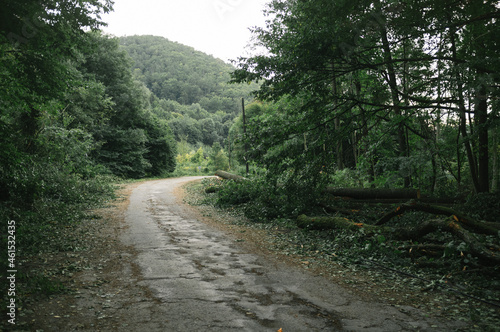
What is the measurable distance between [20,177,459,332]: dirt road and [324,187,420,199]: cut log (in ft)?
19.8

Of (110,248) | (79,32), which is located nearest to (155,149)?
(79,32)

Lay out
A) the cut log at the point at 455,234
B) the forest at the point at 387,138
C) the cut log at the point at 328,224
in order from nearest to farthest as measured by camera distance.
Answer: the cut log at the point at 455,234 → the forest at the point at 387,138 → the cut log at the point at 328,224

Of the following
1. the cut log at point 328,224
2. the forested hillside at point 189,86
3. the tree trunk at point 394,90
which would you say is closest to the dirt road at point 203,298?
the cut log at point 328,224

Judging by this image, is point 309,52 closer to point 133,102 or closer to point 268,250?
point 268,250

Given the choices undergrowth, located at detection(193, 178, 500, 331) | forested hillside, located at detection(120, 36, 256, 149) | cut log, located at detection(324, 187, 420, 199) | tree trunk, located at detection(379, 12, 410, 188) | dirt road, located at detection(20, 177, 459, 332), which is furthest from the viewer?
forested hillside, located at detection(120, 36, 256, 149)

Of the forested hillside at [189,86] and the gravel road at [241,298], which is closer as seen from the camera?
the gravel road at [241,298]

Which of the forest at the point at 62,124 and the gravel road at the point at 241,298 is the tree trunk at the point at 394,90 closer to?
the gravel road at the point at 241,298

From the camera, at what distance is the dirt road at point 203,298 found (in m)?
3.58

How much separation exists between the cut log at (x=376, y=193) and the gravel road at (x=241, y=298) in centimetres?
598

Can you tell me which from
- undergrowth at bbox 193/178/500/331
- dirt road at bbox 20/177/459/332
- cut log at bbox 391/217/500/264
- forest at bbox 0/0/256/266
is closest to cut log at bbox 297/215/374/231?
undergrowth at bbox 193/178/500/331

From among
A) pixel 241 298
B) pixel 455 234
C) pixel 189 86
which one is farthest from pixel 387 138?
pixel 189 86

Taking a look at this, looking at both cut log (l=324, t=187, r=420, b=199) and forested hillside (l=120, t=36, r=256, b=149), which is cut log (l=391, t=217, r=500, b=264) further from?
forested hillside (l=120, t=36, r=256, b=149)

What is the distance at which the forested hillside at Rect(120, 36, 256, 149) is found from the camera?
7700 cm

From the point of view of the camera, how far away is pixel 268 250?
7246 millimetres
